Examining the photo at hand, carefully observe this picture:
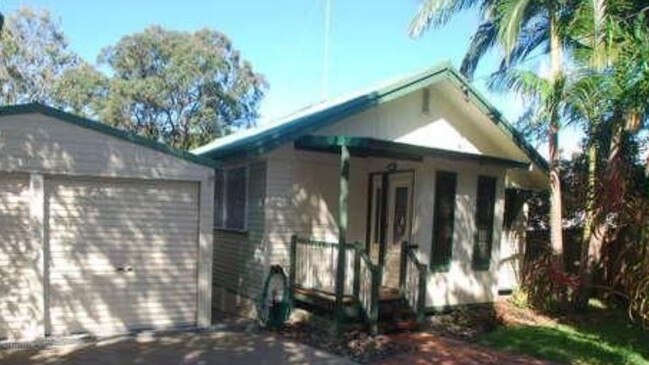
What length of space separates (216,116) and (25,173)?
26.0 metres

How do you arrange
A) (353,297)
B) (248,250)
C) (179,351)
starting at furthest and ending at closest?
1. (248,250)
2. (353,297)
3. (179,351)

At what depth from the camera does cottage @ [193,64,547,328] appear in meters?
11.0

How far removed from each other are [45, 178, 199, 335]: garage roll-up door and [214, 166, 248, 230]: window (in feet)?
6.37

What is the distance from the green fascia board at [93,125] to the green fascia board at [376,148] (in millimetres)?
1669

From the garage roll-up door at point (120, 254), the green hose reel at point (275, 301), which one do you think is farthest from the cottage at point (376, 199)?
the garage roll-up door at point (120, 254)

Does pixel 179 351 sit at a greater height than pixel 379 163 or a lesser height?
lesser

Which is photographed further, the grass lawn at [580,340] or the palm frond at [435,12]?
the palm frond at [435,12]

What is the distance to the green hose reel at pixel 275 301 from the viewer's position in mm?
10812

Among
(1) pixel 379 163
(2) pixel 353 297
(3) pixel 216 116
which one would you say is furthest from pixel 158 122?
(2) pixel 353 297

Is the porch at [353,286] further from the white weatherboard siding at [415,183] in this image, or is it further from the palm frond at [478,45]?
the palm frond at [478,45]

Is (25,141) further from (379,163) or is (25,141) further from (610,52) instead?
(610,52)

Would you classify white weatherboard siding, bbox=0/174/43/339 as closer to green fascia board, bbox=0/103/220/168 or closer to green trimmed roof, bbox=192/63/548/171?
green fascia board, bbox=0/103/220/168

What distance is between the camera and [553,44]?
499 inches

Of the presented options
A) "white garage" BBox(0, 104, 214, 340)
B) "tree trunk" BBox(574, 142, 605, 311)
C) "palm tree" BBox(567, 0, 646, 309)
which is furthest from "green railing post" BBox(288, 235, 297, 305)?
"tree trunk" BBox(574, 142, 605, 311)
